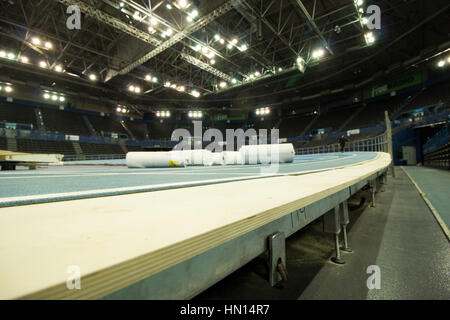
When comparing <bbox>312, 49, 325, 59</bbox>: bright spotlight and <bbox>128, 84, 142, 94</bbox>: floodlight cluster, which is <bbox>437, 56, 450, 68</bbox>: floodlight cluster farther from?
<bbox>128, 84, 142, 94</bbox>: floodlight cluster

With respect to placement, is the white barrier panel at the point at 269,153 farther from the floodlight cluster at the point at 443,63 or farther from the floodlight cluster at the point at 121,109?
the floodlight cluster at the point at 121,109

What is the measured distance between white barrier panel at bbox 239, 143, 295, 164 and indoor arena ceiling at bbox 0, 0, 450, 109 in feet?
20.0

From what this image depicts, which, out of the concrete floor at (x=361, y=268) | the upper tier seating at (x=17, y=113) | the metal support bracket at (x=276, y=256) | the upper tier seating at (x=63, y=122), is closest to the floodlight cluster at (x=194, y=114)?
the upper tier seating at (x=63, y=122)

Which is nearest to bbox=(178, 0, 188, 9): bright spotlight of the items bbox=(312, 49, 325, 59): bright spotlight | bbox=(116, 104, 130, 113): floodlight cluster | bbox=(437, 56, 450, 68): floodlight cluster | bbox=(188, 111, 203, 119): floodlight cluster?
bbox=(312, 49, 325, 59): bright spotlight

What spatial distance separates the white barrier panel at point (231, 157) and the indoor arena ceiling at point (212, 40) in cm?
595

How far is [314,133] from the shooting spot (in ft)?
69.5

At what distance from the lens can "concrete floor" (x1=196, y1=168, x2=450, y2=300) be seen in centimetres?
112

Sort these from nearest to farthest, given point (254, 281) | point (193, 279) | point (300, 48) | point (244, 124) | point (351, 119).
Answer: point (193, 279) < point (254, 281) < point (300, 48) < point (351, 119) < point (244, 124)

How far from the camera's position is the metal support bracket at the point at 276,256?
67cm

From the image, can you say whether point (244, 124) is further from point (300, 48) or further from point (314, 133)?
point (300, 48)

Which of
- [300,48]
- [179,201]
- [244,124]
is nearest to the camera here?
[179,201]

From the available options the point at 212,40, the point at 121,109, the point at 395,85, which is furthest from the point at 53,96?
the point at 395,85

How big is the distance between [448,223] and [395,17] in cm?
1435
